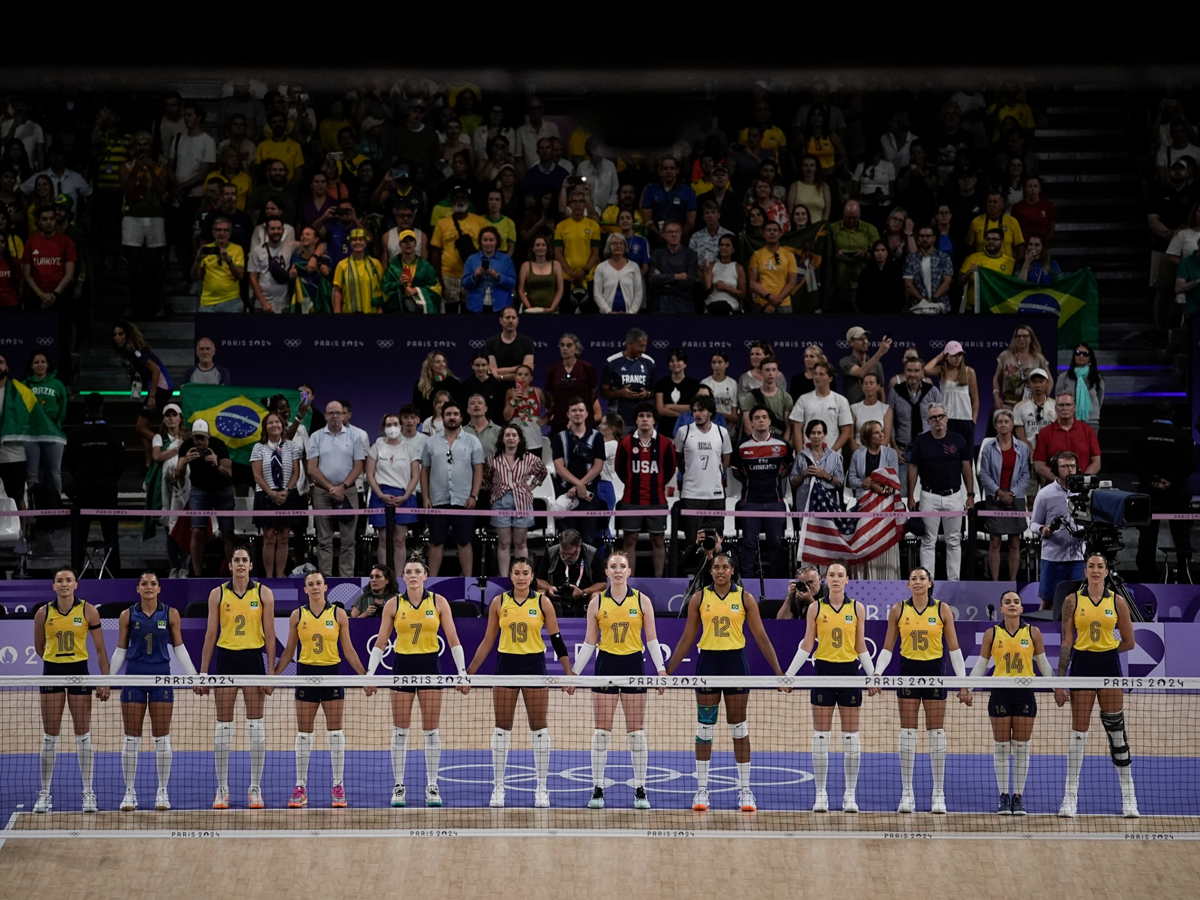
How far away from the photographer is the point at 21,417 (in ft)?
52.9

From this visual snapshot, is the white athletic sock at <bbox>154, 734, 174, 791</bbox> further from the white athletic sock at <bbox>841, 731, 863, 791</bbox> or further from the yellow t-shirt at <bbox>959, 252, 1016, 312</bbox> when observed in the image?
the yellow t-shirt at <bbox>959, 252, 1016, 312</bbox>

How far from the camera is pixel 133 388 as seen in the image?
58.0 feet

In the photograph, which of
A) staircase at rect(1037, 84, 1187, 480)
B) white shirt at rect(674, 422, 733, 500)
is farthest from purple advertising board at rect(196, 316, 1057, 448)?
staircase at rect(1037, 84, 1187, 480)

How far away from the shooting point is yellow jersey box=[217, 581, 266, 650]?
39.4ft

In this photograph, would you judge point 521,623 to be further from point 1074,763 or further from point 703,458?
point 1074,763

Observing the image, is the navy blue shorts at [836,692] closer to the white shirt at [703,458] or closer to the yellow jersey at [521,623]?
the yellow jersey at [521,623]

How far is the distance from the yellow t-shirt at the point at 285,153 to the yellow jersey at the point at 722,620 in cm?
1006

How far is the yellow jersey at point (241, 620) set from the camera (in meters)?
12.0

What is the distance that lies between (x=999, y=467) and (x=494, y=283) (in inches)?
261

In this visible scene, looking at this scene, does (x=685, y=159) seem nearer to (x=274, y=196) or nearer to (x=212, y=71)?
(x=274, y=196)

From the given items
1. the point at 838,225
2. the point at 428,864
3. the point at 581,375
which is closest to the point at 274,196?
the point at 581,375

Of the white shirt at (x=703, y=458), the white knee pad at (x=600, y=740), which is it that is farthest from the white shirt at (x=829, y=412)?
the white knee pad at (x=600, y=740)

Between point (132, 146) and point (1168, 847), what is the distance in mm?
15566

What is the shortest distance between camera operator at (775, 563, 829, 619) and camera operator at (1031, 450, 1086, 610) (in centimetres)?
232
